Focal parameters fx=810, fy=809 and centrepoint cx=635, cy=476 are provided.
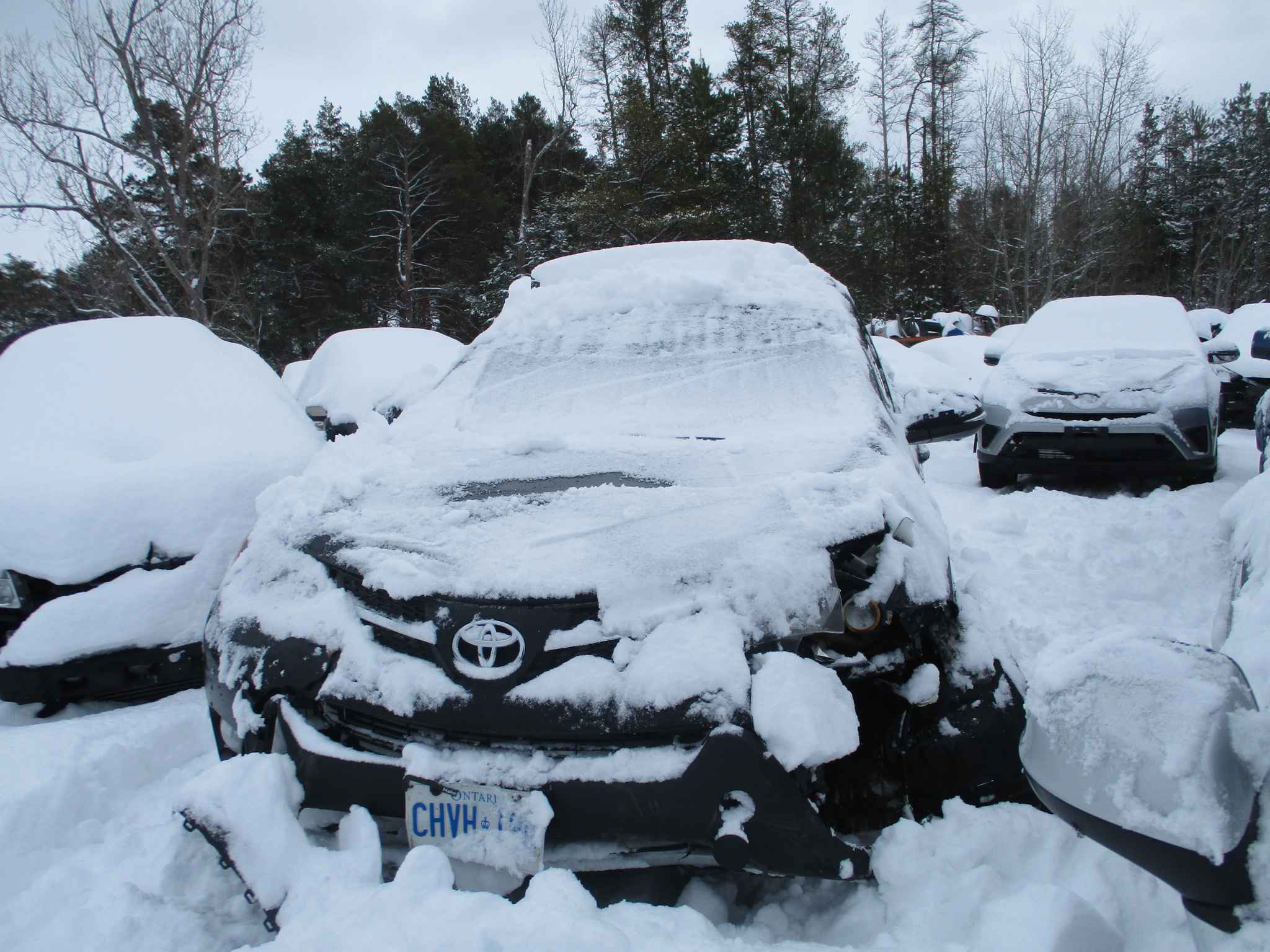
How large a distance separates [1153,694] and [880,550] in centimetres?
86

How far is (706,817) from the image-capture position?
5.10ft

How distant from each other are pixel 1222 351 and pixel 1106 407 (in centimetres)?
192

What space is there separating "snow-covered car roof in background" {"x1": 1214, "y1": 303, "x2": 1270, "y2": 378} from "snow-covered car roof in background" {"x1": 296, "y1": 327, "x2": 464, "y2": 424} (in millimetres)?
7562

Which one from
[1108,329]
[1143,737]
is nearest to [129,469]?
[1143,737]

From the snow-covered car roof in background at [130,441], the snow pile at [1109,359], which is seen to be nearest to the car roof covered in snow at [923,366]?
the snow pile at [1109,359]

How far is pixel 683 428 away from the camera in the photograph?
2633 millimetres

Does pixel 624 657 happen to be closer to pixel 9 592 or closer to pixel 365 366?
pixel 9 592

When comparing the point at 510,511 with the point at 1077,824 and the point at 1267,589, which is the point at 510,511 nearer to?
the point at 1077,824

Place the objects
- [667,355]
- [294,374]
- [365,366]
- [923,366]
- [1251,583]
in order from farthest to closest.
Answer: [294,374], [923,366], [365,366], [667,355], [1251,583]

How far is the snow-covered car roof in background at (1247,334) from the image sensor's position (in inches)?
317

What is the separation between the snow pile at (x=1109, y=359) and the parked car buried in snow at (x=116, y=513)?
5190 millimetres

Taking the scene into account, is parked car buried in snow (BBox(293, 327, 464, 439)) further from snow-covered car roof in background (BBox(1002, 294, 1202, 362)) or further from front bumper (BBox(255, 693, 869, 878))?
front bumper (BBox(255, 693, 869, 878))

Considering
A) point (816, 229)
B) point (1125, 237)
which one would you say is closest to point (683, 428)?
point (816, 229)

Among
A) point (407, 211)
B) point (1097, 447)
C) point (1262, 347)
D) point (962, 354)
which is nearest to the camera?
point (1262, 347)
